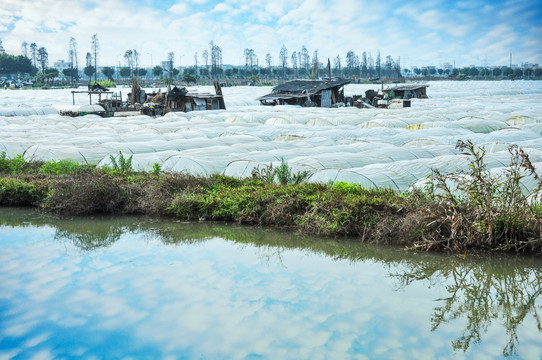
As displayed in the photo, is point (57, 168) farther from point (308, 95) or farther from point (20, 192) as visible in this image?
point (308, 95)

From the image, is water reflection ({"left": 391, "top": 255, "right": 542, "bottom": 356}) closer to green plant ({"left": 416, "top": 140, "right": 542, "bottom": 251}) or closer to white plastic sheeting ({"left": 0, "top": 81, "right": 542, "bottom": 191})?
green plant ({"left": 416, "top": 140, "right": 542, "bottom": 251})

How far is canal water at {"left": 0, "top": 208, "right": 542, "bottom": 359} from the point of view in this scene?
5695 millimetres

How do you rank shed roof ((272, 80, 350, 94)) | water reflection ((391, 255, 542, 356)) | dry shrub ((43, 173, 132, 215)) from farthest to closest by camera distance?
shed roof ((272, 80, 350, 94))
dry shrub ((43, 173, 132, 215))
water reflection ((391, 255, 542, 356))

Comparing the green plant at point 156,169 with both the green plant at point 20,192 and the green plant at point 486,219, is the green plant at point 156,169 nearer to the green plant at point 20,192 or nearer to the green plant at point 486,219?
the green plant at point 20,192

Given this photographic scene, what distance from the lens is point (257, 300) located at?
6859 mm

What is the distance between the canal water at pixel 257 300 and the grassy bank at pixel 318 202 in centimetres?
40

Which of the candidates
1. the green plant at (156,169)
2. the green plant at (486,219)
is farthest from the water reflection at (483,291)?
the green plant at (156,169)

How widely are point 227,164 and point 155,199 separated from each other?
2835 mm

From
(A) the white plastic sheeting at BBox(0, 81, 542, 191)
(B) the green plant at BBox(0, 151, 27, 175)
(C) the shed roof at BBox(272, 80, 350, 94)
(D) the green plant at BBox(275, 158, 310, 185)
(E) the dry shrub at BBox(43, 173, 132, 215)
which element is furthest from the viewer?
(C) the shed roof at BBox(272, 80, 350, 94)

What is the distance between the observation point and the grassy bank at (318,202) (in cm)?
829

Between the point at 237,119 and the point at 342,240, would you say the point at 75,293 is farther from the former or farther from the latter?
the point at 237,119

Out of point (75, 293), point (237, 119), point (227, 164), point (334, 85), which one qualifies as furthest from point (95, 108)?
point (75, 293)

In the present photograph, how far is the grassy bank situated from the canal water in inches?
Result: 15.6

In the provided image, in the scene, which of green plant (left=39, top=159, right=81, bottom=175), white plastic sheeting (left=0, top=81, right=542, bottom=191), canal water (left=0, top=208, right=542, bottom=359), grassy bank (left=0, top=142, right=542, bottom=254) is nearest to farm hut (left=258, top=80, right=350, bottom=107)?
white plastic sheeting (left=0, top=81, right=542, bottom=191)
